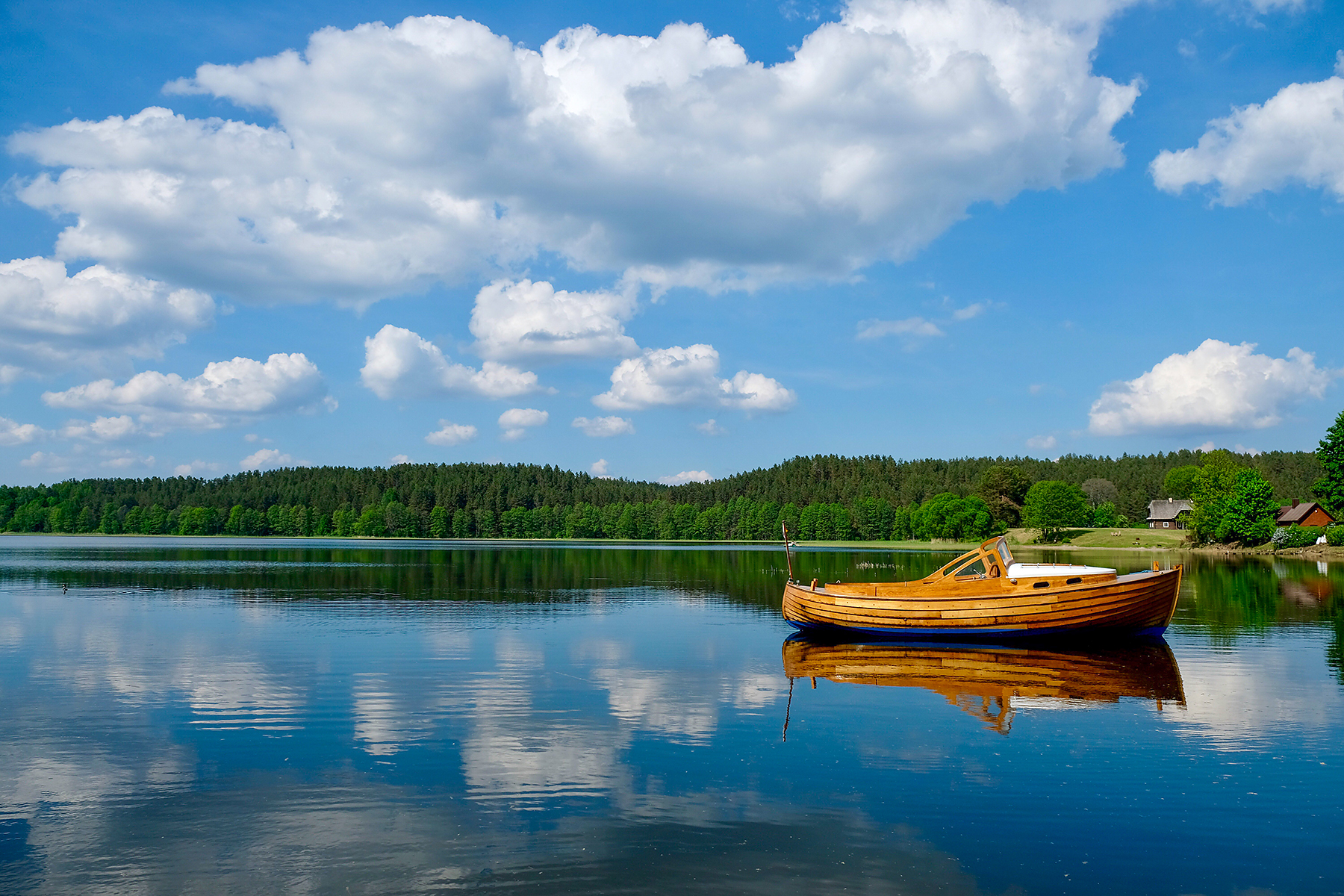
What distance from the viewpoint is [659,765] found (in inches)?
609

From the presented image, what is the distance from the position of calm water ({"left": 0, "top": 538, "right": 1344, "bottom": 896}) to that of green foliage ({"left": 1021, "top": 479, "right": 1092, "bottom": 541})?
133 metres

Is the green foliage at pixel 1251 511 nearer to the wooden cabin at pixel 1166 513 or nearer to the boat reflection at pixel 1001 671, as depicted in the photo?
the wooden cabin at pixel 1166 513

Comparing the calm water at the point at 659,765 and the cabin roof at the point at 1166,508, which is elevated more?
the cabin roof at the point at 1166,508

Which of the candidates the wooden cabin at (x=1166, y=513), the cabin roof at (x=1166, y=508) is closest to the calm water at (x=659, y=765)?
the wooden cabin at (x=1166, y=513)

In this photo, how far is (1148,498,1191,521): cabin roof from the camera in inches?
7018

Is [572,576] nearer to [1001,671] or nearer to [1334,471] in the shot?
[1001,671]

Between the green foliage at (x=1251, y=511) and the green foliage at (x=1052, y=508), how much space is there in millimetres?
48729

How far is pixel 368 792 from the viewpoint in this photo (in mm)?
13859

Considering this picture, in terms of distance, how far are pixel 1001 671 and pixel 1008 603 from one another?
5343 millimetres

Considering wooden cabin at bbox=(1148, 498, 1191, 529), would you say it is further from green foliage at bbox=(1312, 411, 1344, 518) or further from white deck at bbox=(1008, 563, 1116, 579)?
white deck at bbox=(1008, 563, 1116, 579)

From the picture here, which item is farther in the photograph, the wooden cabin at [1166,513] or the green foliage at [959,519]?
the wooden cabin at [1166,513]

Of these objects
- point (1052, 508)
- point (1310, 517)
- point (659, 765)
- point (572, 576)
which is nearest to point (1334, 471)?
point (1310, 517)

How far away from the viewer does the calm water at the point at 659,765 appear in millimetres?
10891

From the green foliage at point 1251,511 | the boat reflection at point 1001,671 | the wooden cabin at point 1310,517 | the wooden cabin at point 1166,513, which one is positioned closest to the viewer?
the boat reflection at point 1001,671
